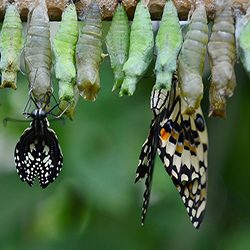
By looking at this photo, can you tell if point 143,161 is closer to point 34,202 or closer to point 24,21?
point 24,21

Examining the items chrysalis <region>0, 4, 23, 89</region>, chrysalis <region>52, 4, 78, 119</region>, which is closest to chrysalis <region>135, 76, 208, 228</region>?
chrysalis <region>52, 4, 78, 119</region>

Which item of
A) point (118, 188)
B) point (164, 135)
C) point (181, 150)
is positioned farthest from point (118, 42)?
point (118, 188)

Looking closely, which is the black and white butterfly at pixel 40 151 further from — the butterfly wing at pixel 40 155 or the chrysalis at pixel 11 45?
the chrysalis at pixel 11 45

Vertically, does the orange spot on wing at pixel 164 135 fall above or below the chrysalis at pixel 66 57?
below

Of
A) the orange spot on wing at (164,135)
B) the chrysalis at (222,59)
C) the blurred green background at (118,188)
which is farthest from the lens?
the blurred green background at (118,188)

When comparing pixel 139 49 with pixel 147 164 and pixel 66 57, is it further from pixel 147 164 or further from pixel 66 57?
pixel 147 164

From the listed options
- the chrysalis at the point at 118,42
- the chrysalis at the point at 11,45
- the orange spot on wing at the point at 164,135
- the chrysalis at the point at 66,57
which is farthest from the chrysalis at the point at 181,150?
the chrysalis at the point at 11,45
